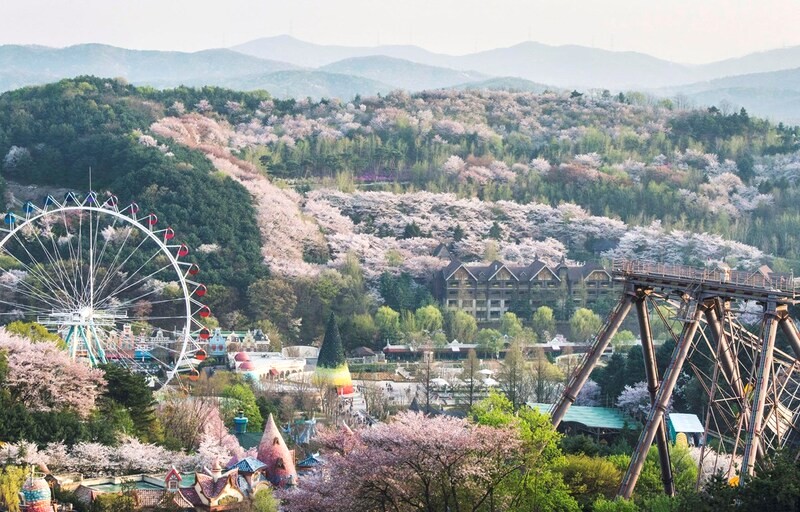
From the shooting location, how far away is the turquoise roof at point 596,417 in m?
52.2

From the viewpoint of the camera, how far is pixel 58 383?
45.7 metres

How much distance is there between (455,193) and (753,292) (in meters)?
65.3

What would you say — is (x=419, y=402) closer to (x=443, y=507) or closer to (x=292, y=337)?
(x=292, y=337)

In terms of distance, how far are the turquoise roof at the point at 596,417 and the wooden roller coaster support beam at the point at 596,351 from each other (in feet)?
54.3

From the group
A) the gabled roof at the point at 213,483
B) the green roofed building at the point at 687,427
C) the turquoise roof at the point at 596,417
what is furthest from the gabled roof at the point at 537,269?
the gabled roof at the point at 213,483

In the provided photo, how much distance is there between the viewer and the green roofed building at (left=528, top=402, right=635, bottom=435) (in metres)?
52.0

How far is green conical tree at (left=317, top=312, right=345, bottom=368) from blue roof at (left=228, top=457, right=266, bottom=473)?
1931cm

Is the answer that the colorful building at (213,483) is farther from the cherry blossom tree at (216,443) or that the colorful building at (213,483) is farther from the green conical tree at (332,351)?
the green conical tree at (332,351)

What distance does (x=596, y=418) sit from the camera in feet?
176

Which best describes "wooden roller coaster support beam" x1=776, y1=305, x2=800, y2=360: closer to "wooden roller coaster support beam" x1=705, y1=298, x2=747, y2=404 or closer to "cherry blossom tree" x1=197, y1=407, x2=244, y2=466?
"wooden roller coaster support beam" x1=705, y1=298, x2=747, y2=404

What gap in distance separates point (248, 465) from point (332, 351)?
20139 mm

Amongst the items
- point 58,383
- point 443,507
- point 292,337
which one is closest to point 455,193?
point 292,337

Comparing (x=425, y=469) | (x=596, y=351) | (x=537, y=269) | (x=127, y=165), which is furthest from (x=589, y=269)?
(x=425, y=469)

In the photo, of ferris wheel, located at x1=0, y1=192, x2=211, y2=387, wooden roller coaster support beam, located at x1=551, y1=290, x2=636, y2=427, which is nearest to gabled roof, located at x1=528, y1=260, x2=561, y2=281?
ferris wheel, located at x1=0, y1=192, x2=211, y2=387
